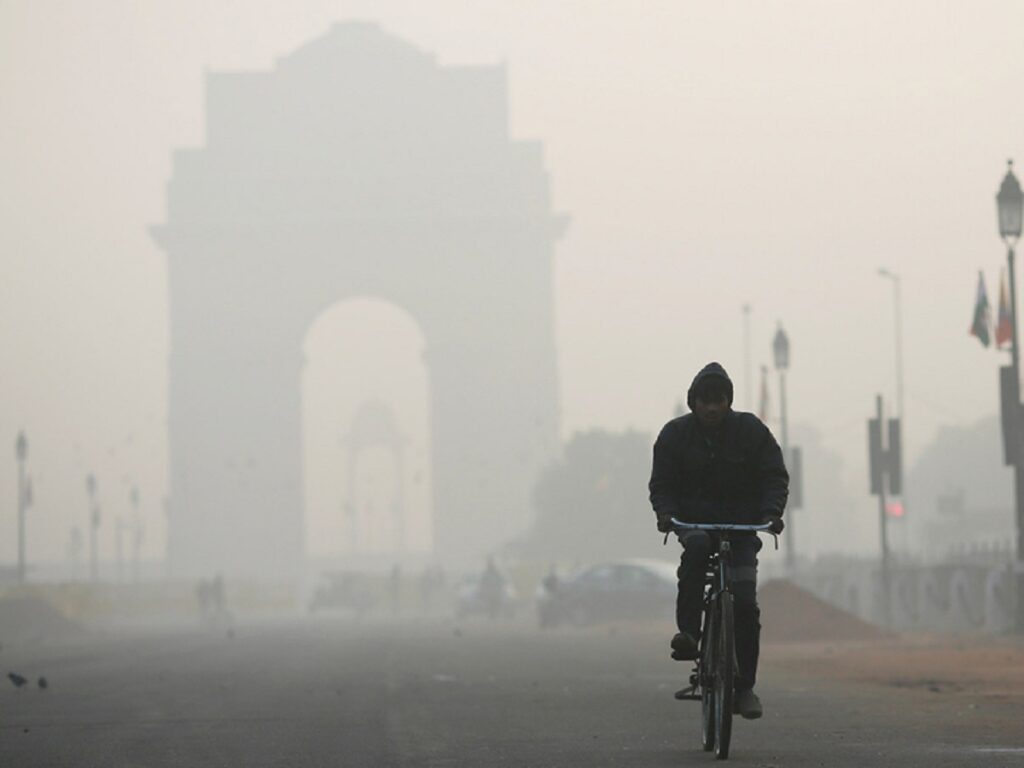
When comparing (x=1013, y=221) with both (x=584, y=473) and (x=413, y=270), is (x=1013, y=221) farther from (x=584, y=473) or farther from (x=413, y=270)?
(x=413, y=270)

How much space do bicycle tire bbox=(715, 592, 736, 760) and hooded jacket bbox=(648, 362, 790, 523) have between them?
43 cm

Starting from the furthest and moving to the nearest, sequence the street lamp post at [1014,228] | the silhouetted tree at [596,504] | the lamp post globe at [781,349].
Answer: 1. the silhouetted tree at [596,504]
2. the lamp post globe at [781,349]
3. the street lamp post at [1014,228]

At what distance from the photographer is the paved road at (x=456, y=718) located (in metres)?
11.2

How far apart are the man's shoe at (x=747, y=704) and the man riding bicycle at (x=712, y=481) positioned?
0.38ft

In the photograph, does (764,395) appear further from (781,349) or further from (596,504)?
(596,504)

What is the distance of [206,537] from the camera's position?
355ft

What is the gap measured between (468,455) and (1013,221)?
84011 millimetres

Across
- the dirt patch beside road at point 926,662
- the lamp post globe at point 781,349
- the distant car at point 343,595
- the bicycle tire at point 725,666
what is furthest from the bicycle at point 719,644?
the distant car at point 343,595

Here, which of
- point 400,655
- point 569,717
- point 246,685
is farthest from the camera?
point 400,655

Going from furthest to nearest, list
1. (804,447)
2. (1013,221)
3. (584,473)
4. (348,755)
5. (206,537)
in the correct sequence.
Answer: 1. (804,447)
2. (206,537)
3. (584,473)
4. (1013,221)
5. (348,755)

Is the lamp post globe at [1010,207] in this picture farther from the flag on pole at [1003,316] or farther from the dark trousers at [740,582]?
the dark trousers at [740,582]

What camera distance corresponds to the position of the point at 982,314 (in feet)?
121

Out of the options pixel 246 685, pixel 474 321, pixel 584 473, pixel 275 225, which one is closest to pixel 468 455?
pixel 474 321

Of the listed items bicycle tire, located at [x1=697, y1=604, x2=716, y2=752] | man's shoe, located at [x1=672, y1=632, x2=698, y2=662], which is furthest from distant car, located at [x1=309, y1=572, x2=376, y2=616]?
man's shoe, located at [x1=672, y1=632, x2=698, y2=662]
